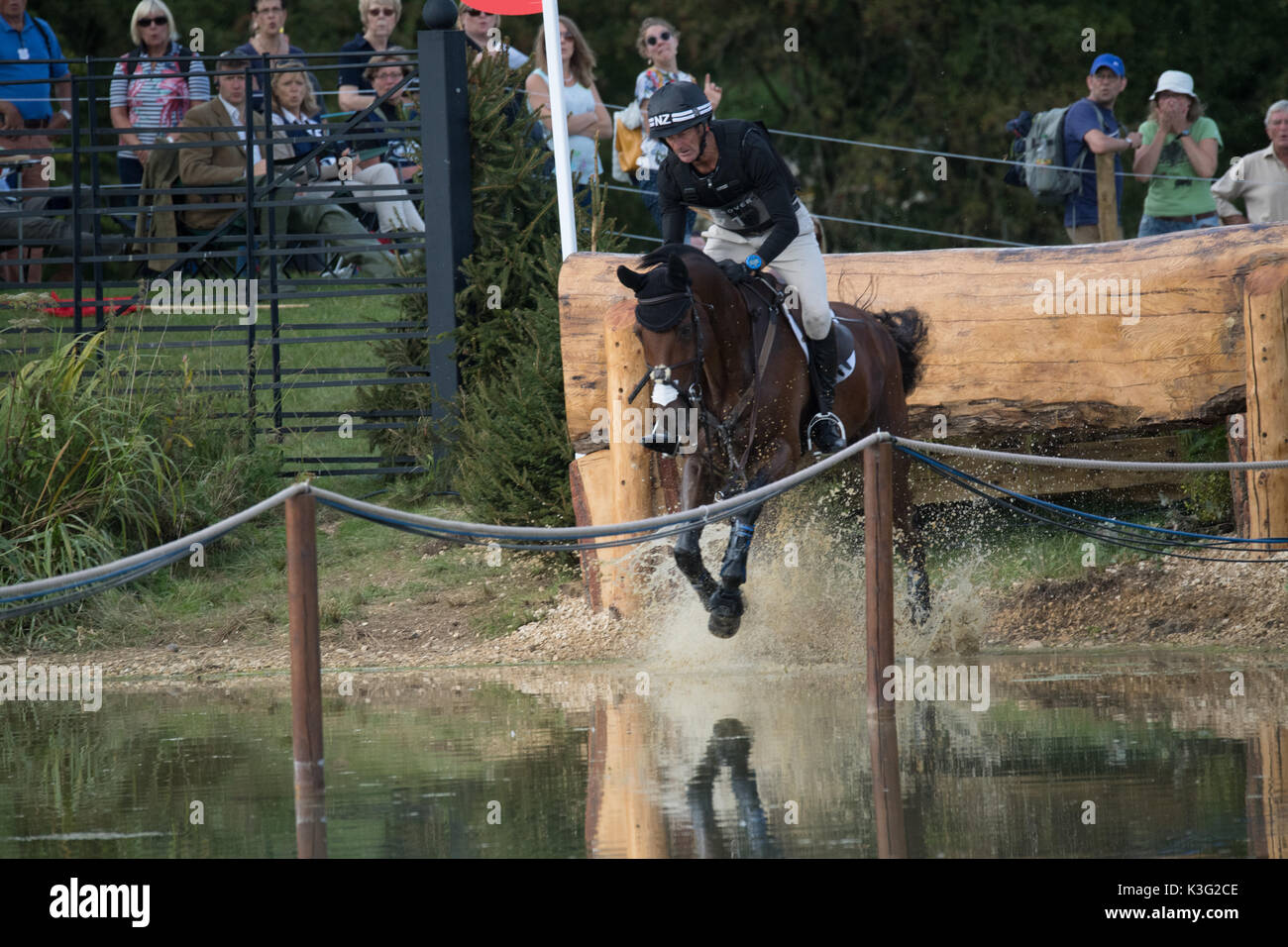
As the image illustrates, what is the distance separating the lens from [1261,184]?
45.4ft

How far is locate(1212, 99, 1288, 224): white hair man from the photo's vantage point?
45.0 feet

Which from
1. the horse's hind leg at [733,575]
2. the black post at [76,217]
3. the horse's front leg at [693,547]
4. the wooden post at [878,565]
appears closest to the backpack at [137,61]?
the black post at [76,217]

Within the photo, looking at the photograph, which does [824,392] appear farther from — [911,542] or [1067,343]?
[1067,343]

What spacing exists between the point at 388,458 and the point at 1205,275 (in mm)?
6741

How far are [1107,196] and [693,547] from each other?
6.82 meters

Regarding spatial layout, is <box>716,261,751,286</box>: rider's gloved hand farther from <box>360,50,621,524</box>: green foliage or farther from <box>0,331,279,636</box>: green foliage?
<box>0,331,279,636</box>: green foliage

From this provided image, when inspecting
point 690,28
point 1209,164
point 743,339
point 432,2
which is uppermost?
point 690,28

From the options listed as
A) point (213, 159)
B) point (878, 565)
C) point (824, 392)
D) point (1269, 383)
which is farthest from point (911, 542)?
point (213, 159)

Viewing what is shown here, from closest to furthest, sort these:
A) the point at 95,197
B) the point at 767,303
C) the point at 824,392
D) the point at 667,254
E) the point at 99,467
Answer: the point at 667,254 → the point at 767,303 → the point at 824,392 → the point at 99,467 → the point at 95,197

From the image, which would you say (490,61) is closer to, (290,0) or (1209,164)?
(1209,164)

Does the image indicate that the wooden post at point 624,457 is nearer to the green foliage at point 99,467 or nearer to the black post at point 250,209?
the green foliage at point 99,467

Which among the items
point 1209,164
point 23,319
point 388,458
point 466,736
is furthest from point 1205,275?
point 23,319

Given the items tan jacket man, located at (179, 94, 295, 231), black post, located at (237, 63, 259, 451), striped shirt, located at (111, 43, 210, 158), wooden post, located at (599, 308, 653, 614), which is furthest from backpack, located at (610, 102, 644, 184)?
wooden post, located at (599, 308, 653, 614)

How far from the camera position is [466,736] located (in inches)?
328
